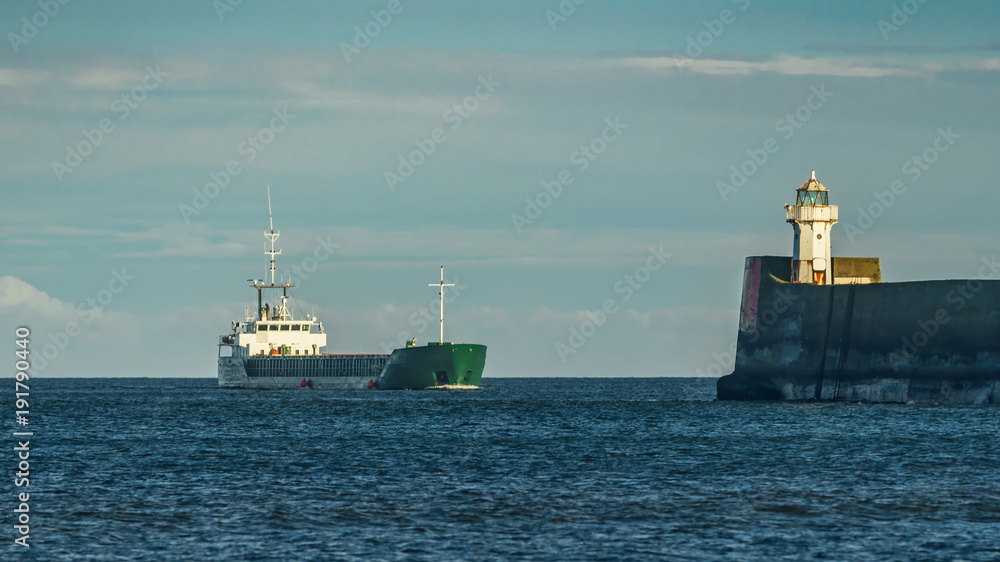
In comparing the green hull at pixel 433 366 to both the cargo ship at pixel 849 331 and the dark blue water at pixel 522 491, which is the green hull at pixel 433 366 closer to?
the cargo ship at pixel 849 331

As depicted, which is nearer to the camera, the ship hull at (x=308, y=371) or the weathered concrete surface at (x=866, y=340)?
the weathered concrete surface at (x=866, y=340)

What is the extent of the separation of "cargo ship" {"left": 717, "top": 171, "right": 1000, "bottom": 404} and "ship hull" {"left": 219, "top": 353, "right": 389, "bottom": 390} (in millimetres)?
44194

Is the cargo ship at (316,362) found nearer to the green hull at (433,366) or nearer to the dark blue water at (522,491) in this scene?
the green hull at (433,366)

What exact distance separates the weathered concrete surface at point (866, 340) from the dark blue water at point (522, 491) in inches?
177

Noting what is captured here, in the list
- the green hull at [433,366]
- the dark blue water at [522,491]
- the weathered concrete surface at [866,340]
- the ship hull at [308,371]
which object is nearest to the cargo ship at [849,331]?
the weathered concrete surface at [866,340]

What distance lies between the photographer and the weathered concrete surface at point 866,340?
60.9 m

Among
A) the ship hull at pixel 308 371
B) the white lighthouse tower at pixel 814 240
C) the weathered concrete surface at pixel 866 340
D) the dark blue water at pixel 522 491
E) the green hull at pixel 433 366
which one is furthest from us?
the ship hull at pixel 308 371

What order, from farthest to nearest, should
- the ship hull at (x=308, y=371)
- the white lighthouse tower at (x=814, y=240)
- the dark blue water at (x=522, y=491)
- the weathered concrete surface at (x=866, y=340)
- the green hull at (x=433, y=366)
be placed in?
1. the ship hull at (x=308, y=371)
2. the green hull at (x=433, y=366)
3. the white lighthouse tower at (x=814, y=240)
4. the weathered concrete surface at (x=866, y=340)
5. the dark blue water at (x=522, y=491)

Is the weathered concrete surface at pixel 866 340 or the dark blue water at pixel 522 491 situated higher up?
the weathered concrete surface at pixel 866 340

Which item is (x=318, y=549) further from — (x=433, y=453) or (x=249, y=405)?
(x=249, y=405)

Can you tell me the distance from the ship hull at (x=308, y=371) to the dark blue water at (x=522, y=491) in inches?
2222

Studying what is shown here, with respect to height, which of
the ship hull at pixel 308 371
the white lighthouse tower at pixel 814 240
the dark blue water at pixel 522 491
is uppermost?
the white lighthouse tower at pixel 814 240

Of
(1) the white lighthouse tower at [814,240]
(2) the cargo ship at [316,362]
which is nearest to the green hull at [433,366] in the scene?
(2) the cargo ship at [316,362]

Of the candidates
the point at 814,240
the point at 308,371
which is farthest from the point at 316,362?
the point at 814,240
